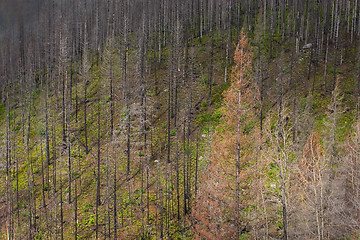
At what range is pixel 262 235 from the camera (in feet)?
61.0

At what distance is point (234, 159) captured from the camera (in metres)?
16.6

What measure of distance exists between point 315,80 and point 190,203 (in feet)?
85.2

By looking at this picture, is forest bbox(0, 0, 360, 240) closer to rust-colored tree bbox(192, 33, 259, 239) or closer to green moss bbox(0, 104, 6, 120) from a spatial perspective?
rust-colored tree bbox(192, 33, 259, 239)

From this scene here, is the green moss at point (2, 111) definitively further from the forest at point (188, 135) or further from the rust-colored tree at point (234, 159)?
the rust-colored tree at point (234, 159)

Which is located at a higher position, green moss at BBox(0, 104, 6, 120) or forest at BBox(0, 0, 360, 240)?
forest at BBox(0, 0, 360, 240)

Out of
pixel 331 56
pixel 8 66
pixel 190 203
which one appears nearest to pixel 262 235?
pixel 190 203

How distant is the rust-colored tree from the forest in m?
0.09

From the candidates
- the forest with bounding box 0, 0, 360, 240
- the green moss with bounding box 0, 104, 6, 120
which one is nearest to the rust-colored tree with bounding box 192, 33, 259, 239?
the forest with bounding box 0, 0, 360, 240

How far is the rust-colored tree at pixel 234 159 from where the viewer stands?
1652 centimetres

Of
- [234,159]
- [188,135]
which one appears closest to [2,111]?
[188,135]

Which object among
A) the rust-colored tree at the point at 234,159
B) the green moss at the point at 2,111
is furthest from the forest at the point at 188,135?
the green moss at the point at 2,111

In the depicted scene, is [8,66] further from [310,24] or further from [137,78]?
[310,24]

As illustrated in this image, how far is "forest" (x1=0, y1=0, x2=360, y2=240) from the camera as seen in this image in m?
17.2

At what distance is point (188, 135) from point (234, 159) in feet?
33.6
